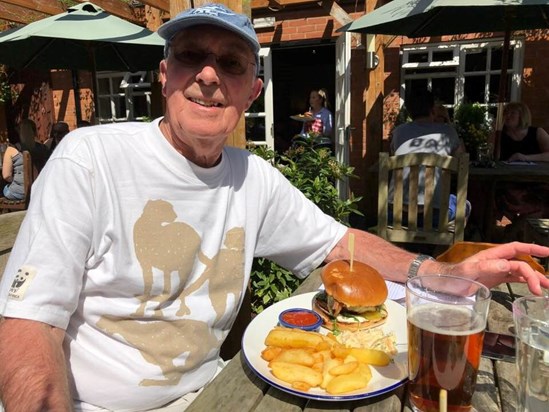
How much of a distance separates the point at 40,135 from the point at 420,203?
740cm

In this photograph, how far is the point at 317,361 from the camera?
3.51 ft

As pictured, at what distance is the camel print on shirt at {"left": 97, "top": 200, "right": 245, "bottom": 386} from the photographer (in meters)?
1.26

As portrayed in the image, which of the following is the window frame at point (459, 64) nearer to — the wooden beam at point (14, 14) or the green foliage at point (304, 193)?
the green foliage at point (304, 193)

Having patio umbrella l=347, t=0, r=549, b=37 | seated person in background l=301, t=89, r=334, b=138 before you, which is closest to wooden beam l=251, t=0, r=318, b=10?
patio umbrella l=347, t=0, r=549, b=37

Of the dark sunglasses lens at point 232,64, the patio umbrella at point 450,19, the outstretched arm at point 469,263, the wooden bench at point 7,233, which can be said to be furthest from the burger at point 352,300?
the patio umbrella at point 450,19

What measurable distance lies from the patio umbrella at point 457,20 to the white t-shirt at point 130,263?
337 cm

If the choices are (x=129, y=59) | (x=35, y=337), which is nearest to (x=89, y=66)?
(x=129, y=59)

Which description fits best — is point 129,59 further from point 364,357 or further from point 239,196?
point 364,357

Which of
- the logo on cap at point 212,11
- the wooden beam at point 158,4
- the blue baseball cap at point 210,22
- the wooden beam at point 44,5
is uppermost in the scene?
the wooden beam at point 44,5

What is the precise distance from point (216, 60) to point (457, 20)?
14.7 ft

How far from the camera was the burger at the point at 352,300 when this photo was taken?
1371mm

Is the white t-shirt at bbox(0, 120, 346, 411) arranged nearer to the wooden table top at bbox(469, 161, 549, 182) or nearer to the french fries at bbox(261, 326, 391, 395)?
the french fries at bbox(261, 326, 391, 395)

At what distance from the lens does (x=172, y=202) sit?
1321 millimetres

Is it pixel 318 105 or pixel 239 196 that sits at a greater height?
pixel 318 105
